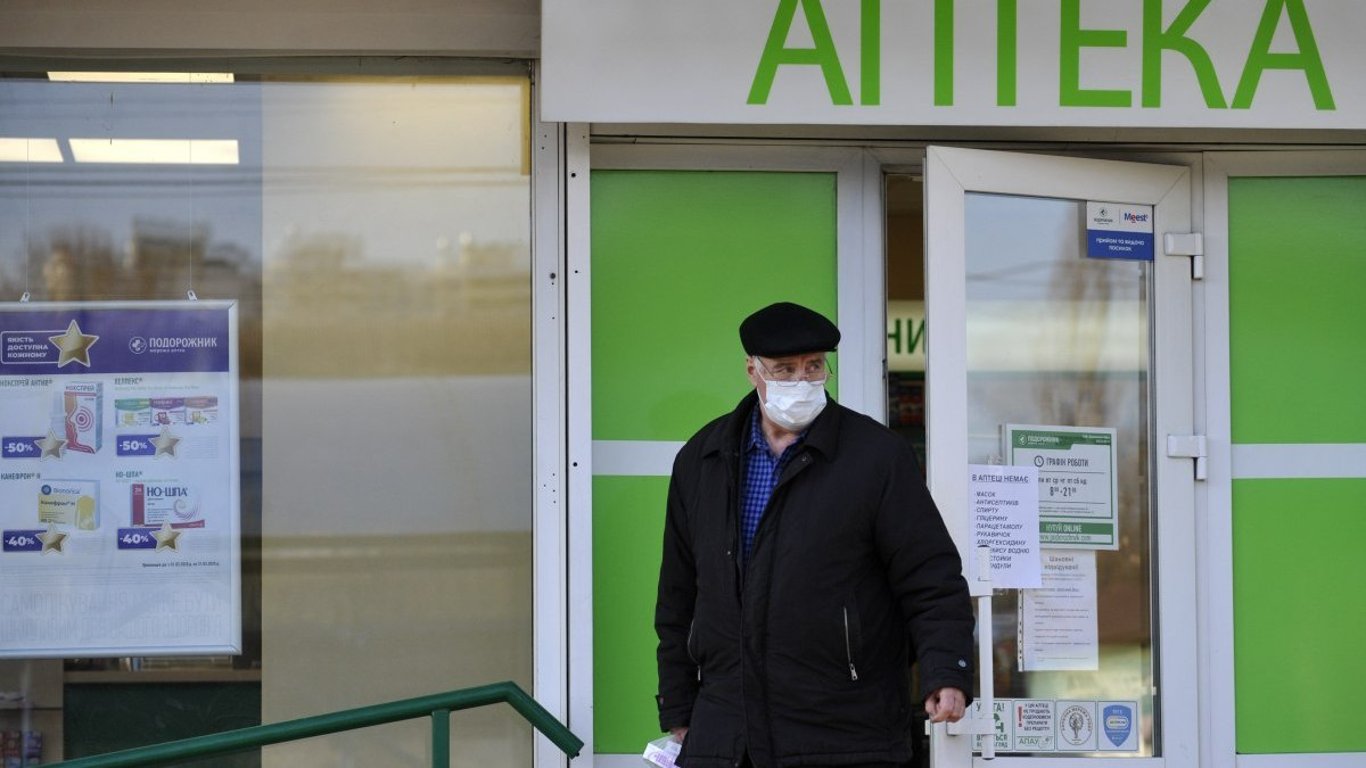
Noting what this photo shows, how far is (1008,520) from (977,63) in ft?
4.41

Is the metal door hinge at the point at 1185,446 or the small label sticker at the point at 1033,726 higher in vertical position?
the metal door hinge at the point at 1185,446

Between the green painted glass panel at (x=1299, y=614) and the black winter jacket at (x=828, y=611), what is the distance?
5.79ft

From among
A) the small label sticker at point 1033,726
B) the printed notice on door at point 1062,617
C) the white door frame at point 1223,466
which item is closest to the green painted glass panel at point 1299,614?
the white door frame at point 1223,466

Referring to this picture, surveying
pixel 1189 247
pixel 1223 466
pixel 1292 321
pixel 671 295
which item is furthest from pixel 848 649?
pixel 1292 321

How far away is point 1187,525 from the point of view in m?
5.01

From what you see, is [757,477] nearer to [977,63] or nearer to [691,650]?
[691,650]

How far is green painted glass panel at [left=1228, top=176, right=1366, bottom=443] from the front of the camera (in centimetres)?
510

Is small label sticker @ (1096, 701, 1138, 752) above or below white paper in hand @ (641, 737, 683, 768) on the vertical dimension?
below

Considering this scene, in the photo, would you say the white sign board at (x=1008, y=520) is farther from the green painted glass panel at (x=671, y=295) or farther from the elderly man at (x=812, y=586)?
the elderly man at (x=812, y=586)

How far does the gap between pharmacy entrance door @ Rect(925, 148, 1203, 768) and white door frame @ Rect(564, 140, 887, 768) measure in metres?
0.31

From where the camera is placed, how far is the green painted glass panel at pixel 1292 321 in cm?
510

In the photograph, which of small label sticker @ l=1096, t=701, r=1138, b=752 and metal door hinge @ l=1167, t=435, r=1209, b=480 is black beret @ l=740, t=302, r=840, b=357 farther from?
small label sticker @ l=1096, t=701, r=1138, b=752

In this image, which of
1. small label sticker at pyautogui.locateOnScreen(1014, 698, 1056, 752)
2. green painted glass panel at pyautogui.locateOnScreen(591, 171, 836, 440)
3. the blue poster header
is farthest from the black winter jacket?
the blue poster header

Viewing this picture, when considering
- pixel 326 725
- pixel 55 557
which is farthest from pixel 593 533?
pixel 55 557
